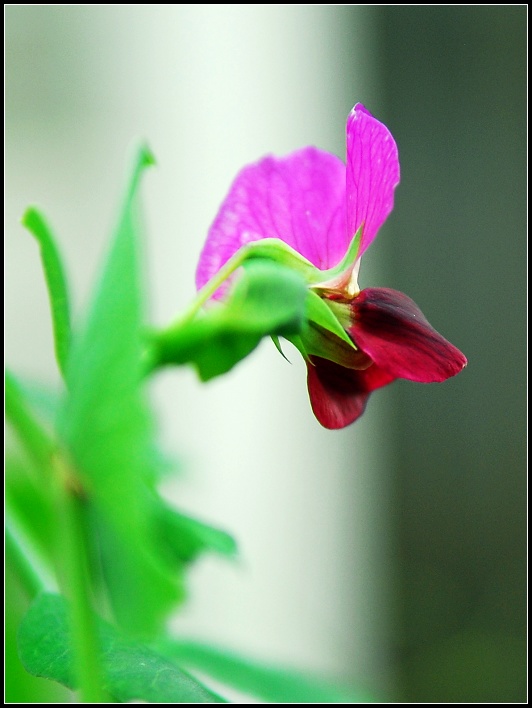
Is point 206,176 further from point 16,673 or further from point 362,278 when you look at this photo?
point 16,673

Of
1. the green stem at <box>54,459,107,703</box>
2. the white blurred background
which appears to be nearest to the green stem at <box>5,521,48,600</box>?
the green stem at <box>54,459,107,703</box>

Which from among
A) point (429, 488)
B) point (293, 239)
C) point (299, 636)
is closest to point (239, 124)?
point (429, 488)

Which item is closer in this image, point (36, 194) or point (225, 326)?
point (225, 326)

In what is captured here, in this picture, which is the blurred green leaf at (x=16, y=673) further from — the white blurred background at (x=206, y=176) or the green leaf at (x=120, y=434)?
the white blurred background at (x=206, y=176)

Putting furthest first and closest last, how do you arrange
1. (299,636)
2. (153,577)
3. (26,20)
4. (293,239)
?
(299,636) → (26,20) → (293,239) → (153,577)

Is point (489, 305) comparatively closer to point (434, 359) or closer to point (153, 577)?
point (434, 359)

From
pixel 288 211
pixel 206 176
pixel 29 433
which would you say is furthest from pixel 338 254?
pixel 206 176

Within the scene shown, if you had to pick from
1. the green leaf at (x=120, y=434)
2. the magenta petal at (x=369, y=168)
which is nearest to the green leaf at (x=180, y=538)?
the green leaf at (x=120, y=434)

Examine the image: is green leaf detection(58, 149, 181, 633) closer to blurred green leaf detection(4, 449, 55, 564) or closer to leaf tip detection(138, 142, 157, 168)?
leaf tip detection(138, 142, 157, 168)
